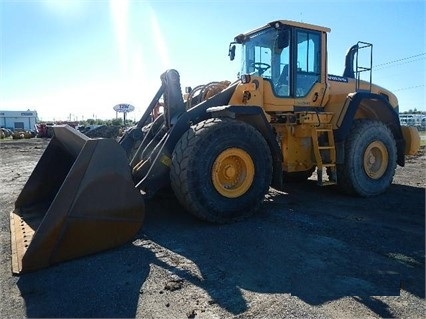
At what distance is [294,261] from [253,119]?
2437 mm

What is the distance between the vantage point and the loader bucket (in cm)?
351

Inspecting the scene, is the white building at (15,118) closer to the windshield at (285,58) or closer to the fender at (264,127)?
the windshield at (285,58)

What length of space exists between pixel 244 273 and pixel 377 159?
489cm

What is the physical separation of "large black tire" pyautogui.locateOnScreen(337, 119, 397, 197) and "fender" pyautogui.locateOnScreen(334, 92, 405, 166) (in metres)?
0.16

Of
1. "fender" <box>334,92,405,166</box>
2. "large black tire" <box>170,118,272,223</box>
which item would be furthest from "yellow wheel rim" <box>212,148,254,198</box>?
"fender" <box>334,92,405,166</box>

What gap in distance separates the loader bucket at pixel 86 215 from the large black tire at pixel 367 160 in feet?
13.5

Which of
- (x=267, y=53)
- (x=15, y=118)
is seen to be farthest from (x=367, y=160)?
(x=15, y=118)

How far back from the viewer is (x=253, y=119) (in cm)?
554

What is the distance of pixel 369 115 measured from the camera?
25.0ft

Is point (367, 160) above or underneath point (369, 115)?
underneath

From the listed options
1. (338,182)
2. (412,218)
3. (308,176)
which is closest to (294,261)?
(412,218)

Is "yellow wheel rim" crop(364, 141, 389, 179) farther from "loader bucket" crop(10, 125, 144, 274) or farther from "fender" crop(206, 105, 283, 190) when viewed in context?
"loader bucket" crop(10, 125, 144, 274)

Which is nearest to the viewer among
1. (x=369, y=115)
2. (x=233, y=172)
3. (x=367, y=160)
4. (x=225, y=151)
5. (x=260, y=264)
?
(x=260, y=264)

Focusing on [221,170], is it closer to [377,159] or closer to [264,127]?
[264,127]
